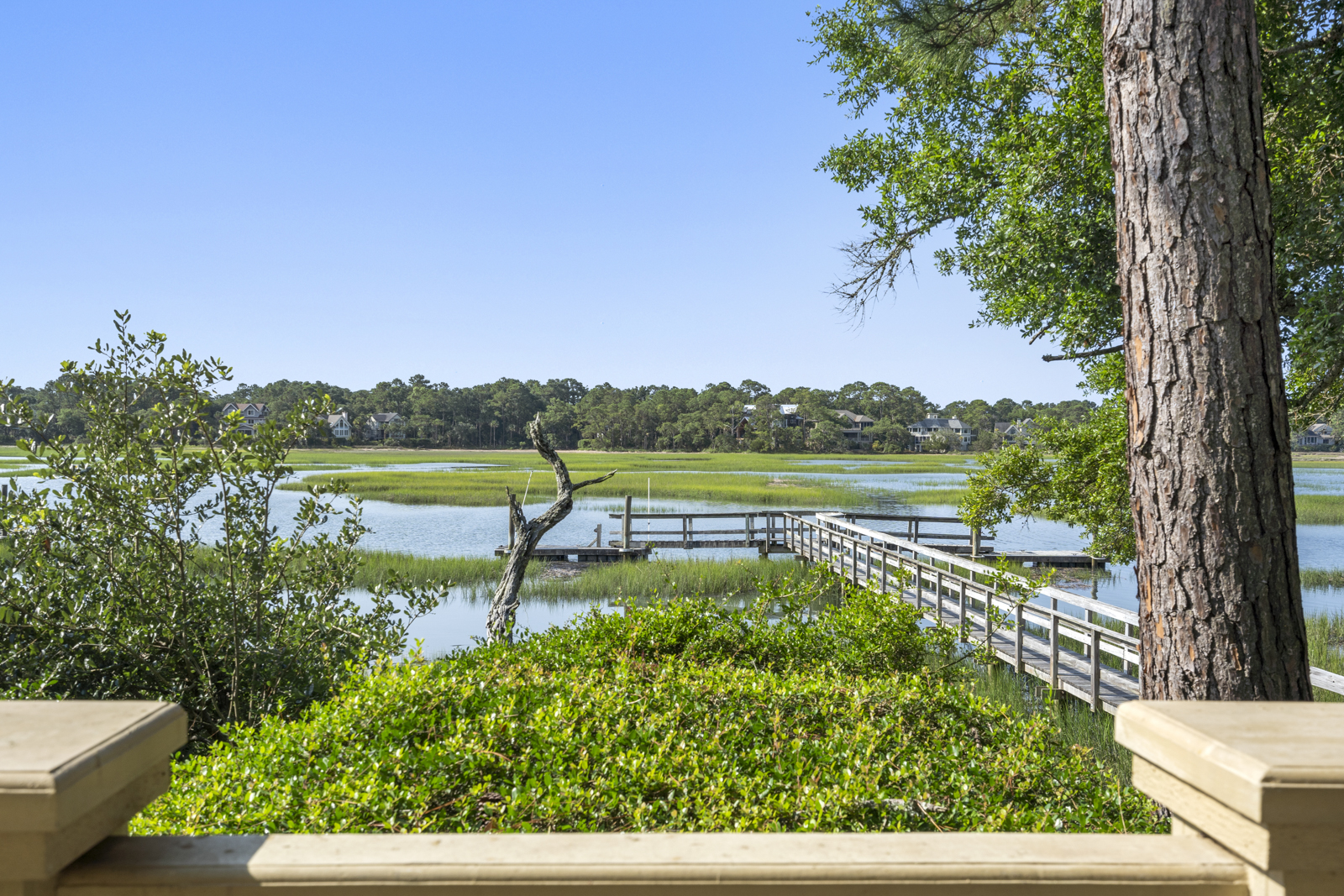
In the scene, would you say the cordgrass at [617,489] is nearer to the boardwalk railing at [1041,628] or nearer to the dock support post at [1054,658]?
the boardwalk railing at [1041,628]

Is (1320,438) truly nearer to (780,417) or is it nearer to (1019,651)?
(780,417)

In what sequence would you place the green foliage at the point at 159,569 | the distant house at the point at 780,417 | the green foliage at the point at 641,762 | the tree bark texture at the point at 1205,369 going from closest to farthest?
1. the green foliage at the point at 641,762
2. the tree bark texture at the point at 1205,369
3. the green foliage at the point at 159,569
4. the distant house at the point at 780,417

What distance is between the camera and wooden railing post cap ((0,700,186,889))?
0.84m

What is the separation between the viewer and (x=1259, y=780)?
0.92 metres

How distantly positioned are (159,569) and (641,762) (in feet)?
13.1

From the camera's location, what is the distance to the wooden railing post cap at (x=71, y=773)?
839 millimetres

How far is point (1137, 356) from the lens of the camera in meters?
2.93

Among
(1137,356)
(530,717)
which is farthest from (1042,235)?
(530,717)

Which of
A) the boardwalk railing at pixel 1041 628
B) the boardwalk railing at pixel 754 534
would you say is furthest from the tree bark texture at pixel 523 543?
the boardwalk railing at pixel 754 534

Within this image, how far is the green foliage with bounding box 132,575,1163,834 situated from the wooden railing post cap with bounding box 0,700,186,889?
147 centimetres

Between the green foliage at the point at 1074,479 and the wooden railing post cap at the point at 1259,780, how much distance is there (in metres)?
7.09

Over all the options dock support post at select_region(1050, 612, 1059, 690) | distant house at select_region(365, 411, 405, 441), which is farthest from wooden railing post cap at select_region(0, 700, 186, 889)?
distant house at select_region(365, 411, 405, 441)

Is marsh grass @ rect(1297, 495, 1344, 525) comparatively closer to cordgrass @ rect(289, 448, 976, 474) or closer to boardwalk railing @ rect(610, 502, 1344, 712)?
cordgrass @ rect(289, 448, 976, 474)

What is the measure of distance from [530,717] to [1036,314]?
20.7 ft
